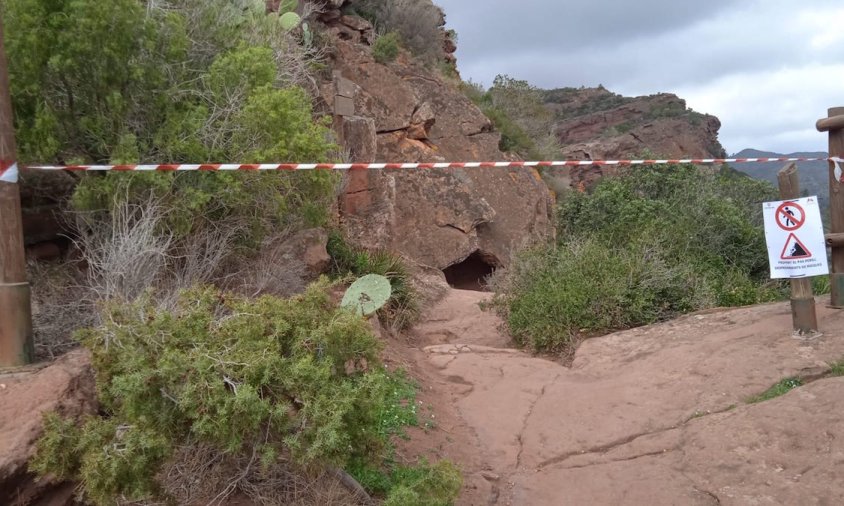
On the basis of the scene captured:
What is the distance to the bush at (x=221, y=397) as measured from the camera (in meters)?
3.46

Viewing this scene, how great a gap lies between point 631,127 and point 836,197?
4544 centimetres

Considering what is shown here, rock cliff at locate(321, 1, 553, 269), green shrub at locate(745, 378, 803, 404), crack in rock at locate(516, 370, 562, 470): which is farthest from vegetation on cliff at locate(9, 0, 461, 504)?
rock cliff at locate(321, 1, 553, 269)

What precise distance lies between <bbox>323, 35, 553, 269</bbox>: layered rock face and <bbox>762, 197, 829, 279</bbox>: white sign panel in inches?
337

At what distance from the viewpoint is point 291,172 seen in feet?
26.1

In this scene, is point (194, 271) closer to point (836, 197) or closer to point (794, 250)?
point (794, 250)

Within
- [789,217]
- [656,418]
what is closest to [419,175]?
[789,217]

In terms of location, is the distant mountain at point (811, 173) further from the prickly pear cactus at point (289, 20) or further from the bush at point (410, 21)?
the bush at point (410, 21)

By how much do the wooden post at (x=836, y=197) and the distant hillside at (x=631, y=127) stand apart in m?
33.6

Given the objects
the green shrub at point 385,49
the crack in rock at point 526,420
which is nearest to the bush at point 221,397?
the crack in rock at point 526,420

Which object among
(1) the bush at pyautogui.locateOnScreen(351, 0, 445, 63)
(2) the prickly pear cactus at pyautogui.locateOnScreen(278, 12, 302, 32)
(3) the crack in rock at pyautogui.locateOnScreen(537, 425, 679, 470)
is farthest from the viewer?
(1) the bush at pyautogui.locateOnScreen(351, 0, 445, 63)

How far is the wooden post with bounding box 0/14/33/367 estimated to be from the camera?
4695 mm

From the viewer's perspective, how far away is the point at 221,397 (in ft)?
11.3

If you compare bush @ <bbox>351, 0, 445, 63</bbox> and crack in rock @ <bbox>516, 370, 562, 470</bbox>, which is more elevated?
bush @ <bbox>351, 0, 445, 63</bbox>

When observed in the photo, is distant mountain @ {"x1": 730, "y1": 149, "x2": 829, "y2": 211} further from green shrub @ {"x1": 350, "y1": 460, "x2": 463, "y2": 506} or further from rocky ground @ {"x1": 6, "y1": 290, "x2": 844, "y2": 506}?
green shrub @ {"x1": 350, "y1": 460, "x2": 463, "y2": 506}
